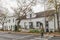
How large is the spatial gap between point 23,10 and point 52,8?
9.94 m

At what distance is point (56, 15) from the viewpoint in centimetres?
3462

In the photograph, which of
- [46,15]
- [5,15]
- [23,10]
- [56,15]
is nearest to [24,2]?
[23,10]

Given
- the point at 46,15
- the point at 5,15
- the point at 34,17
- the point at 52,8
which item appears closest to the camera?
the point at 52,8

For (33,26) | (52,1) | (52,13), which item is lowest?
(33,26)

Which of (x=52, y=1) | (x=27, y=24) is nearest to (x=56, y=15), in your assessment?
(x=52, y=1)

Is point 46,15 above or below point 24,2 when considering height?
below

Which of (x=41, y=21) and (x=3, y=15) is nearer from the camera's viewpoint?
(x=41, y=21)

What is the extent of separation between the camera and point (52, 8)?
33906 mm

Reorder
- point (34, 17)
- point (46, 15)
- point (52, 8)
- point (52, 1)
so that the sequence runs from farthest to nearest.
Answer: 1. point (34, 17)
2. point (46, 15)
3. point (52, 8)
4. point (52, 1)

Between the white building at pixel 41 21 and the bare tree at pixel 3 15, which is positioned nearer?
the white building at pixel 41 21

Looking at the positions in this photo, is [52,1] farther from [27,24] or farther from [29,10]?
[27,24]

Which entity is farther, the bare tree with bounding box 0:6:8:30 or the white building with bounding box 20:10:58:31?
the bare tree with bounding box 0:6:8:30

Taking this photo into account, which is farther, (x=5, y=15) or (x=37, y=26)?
(x=5, y=15)

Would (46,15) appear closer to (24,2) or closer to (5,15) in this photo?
(24,2)
